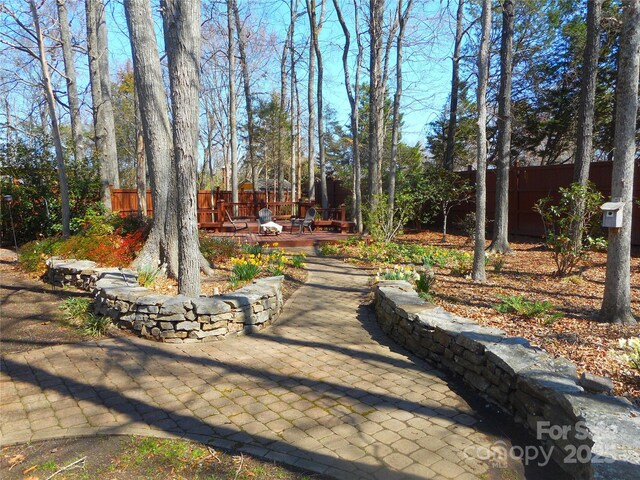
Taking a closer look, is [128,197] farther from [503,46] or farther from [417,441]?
[417,441]

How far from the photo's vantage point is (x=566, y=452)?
2.52 m

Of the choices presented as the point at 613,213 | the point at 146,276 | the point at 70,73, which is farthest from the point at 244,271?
the point at 70,73

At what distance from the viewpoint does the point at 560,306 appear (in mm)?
5551

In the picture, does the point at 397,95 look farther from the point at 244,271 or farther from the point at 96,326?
the point at 96,326

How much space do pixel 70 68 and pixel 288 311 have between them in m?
11.6

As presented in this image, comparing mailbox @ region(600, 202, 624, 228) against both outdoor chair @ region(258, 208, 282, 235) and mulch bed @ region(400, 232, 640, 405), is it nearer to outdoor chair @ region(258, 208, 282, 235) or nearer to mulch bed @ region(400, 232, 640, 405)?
mulch bed @ region(400, 232, 640, 405)

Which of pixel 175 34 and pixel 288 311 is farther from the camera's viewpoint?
pixel 288 311

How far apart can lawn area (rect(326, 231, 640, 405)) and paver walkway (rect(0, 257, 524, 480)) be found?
47.1 inches

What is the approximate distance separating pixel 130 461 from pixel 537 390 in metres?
→ 2.59

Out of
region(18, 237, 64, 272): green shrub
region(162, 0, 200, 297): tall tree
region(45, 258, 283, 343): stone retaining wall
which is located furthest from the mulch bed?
region(18, 237, 64, 272): green shrub

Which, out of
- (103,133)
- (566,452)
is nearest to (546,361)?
(566,452)

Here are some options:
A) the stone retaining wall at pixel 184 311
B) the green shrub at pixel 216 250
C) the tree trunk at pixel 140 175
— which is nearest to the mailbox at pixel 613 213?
the stone retaining wall at pixel 184 311

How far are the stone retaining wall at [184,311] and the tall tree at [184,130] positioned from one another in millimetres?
449

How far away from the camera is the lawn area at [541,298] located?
3812 mm
